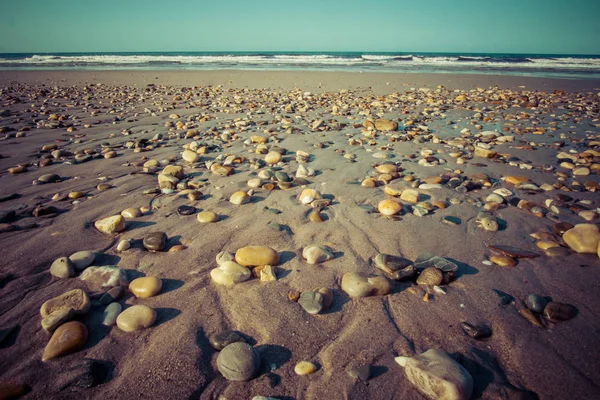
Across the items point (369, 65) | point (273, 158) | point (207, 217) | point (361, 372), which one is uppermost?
point (369, 65)

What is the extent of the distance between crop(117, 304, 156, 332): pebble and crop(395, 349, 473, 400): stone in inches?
46.7

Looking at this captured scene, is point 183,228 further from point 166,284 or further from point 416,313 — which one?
point 416,313

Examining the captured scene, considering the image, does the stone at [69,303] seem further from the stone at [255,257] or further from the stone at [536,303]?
the stone at [536,303]

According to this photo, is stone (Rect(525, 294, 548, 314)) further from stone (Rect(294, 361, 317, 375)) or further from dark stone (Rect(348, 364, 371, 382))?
stone (Rect(294, 361, 317, 375))

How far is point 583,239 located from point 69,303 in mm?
3074

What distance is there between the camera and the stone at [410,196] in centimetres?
260

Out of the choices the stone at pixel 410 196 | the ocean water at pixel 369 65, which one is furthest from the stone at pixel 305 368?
the ocean water at pixel 369 65

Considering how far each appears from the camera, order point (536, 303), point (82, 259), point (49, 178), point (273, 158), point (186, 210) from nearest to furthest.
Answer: point (536, 303), point (82, 259), point (186, 210), point (49, 178), point (273, 158)

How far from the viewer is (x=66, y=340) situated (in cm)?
127

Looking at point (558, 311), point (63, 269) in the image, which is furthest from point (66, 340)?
point (558, 311)

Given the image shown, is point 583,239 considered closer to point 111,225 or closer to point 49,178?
point 111,225

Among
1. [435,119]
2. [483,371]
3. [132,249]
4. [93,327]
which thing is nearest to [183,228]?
[132,249]

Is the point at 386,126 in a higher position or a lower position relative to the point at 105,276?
higher

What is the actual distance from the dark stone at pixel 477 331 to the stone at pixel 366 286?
393 millimetres
